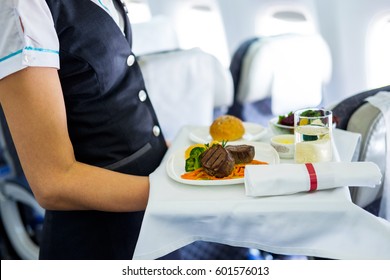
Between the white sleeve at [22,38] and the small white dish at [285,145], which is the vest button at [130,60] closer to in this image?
the white sleeve at [22,38]

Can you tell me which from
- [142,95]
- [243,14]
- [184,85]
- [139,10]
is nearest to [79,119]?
[142,95]

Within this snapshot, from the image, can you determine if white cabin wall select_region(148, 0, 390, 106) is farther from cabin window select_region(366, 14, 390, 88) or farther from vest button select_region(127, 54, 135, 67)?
vest button select_region(127, 54, 135, 67)

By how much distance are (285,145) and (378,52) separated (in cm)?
183

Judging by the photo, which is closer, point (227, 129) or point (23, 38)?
point (23, 38)

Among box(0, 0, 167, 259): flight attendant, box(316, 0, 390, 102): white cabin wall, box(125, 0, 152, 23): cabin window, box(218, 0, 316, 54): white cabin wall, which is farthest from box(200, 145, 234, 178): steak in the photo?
box(125, 0, 152, 23): cabin window

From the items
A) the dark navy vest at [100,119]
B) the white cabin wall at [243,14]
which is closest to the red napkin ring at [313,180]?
the dark navy vest at [100,119]

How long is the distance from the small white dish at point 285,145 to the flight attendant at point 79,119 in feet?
1.09

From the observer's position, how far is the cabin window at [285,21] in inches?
132

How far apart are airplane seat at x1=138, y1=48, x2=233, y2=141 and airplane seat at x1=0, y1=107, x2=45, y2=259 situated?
0.88 metres

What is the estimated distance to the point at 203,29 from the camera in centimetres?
453

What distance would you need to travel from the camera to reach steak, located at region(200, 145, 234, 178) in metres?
1.07

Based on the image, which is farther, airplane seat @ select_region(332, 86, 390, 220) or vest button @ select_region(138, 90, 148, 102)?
airplane seat @ select_region(332, 86, 390, 220)

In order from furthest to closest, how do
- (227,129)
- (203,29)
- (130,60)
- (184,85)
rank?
(203,29), (184,85), (227,129), (130,60)

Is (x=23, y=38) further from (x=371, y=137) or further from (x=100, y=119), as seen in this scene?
(x=371, y=137)
